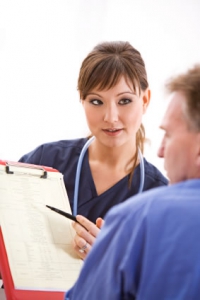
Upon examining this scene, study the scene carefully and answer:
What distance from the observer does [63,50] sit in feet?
7.49

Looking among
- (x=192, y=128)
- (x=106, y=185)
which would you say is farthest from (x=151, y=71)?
(x=192, y=128)

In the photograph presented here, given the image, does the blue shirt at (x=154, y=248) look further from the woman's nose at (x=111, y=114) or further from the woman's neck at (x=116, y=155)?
the woman's neck at (x=116, y=155)

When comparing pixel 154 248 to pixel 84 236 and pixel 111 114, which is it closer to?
pixel 84 236

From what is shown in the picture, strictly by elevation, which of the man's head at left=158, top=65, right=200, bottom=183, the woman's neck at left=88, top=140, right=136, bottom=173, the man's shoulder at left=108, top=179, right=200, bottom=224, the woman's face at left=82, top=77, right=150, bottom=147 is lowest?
the woman's neck at left=88, top=140, right=136, bottom=173

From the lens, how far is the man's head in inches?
30.0

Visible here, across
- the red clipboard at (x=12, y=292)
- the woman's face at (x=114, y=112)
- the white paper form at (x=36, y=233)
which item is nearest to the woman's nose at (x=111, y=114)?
the woman's face at (x=114, y=112)

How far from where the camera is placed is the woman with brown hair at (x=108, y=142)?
1522mm

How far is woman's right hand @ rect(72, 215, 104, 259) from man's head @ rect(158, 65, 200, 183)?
47 cm

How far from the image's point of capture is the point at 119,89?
151cm

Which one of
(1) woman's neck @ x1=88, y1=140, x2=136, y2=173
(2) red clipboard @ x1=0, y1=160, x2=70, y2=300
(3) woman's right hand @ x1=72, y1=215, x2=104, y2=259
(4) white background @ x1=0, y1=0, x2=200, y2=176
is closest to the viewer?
(2) red clipboard @ x1=0, y1=160, x2=70, y2=300

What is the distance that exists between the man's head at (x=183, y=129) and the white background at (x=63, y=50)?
1.41m

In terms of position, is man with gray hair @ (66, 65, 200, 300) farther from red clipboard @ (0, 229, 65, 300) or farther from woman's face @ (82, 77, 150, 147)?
woman's face @ (82, 77, 150, 147)

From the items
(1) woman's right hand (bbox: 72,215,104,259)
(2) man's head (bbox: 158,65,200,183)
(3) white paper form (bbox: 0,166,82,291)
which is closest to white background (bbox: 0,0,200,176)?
(3) white paper form (bbox: 0,166,82,291)

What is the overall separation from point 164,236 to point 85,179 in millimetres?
932
